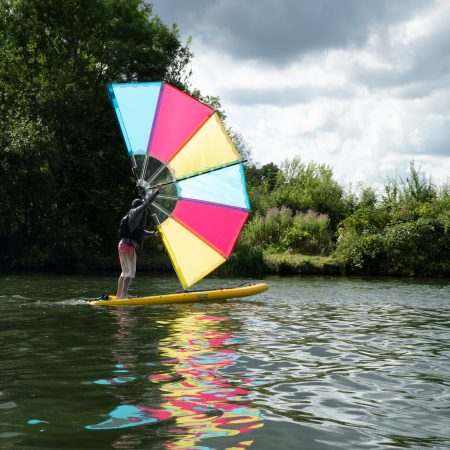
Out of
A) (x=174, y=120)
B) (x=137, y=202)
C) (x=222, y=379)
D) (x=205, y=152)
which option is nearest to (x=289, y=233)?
(x=205, y=152)

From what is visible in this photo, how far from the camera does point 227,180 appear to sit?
13.7 meters

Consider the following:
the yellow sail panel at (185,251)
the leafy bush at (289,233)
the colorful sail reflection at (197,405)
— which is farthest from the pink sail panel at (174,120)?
the leafy bush at (289,233)

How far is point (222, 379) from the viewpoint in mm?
5672

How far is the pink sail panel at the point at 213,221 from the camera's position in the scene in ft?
44.2

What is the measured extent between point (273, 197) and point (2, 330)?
91.3ft

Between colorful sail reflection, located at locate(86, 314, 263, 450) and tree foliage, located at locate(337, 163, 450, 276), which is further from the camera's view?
tree foliage, located at locate(337, 163, 450, 276)

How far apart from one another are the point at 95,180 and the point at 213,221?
17.3m

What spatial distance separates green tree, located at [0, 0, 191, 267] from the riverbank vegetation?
52 mm

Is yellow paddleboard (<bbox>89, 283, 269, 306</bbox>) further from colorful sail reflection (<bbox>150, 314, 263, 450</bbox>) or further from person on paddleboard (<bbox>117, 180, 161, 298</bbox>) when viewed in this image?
colorful sail reflection (<bbox>150, 314, 263, 450</bbox>)

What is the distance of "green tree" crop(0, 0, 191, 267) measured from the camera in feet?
82.6

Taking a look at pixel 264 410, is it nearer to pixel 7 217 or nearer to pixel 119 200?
pixel 7 217

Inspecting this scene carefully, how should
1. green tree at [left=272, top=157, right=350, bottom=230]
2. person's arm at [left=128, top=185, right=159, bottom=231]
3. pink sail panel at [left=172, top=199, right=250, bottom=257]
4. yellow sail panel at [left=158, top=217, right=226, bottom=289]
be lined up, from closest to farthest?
person's arm at [left=128, top=185, right=159, bottom=231]
yellow sail panel at [left=158, top=217, right=226, bottom=289]
pink sail panel at [left=172, top=199, right=250, bottom=257]
green tree at [left=272, top=157, right=350, bottom=230]

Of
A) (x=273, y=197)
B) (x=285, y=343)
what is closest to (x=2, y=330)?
(x=285, y=343)

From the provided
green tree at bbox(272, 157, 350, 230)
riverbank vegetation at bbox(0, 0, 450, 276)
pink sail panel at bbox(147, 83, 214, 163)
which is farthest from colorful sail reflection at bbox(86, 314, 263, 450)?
green tree at bbox(272, 157, 350, 230)
